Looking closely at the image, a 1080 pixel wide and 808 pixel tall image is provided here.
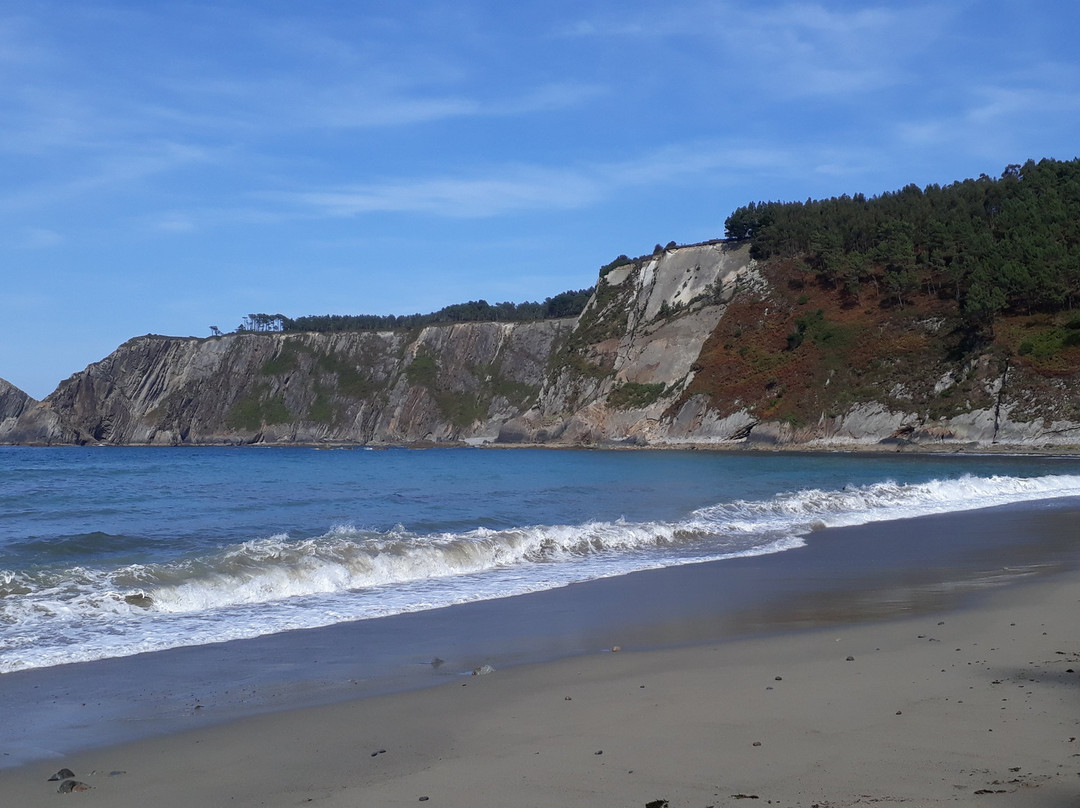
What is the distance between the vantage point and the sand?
15.1 ft

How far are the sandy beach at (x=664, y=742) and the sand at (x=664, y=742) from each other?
0.05ft

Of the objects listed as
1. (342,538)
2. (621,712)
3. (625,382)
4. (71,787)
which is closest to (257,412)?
(625,382)

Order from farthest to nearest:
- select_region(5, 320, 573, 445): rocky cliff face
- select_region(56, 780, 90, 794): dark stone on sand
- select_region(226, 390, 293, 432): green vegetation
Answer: select_region(226, 390, 293, 432): green vegetation
select_region(5, 320, 573, 445): rocky cliff face
select_region(56, 780, 90, 794): dark stone on sand

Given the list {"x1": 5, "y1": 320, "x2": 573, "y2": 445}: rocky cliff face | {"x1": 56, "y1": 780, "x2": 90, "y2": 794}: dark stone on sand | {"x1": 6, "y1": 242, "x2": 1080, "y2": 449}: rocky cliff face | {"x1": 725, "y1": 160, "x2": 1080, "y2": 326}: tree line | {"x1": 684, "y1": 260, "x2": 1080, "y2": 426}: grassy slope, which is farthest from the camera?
{"x1": 5, "y1": 320, "x2": 573, "y2": 445}: rocky cliff face

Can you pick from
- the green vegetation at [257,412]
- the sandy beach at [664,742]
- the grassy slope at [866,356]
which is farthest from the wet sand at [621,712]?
the green vegetation at [257,412]

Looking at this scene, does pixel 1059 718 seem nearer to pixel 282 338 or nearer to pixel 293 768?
pixel 293 768

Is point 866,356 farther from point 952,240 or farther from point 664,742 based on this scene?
point 664,742

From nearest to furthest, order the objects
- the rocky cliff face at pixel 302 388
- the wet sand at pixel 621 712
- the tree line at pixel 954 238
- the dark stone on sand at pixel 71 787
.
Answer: the wet sand at pixel 621 712 → the dark stone on sand at pixel 71 787 → the tree line at pixel 954 238 → the rocky cliff face at pixel 302 388

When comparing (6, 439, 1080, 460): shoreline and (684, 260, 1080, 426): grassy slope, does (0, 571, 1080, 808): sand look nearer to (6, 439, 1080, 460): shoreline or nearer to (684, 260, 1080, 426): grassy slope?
(6, 439, 1080, 460): shoreline

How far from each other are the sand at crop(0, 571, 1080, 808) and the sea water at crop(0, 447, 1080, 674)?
137 inches

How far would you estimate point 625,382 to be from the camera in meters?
81.8

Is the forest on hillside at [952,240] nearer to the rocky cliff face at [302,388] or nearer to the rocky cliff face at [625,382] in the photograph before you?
the rocky cliff face at [625,382]

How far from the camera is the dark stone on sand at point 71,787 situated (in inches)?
193

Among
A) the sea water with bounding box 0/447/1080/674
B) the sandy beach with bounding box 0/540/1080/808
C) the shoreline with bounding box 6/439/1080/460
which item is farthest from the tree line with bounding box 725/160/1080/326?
the sandy beach with bounding box 0/540/1080/808
